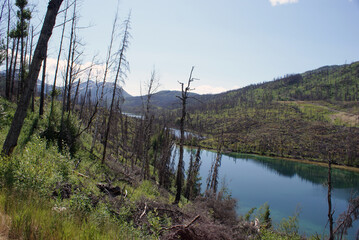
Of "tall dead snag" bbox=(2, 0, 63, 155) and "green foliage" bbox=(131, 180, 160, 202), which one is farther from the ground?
"tall dead snag" bbox=(2, 0, 63, 155)

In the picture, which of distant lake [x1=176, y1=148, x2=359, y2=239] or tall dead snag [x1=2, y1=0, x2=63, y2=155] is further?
distant lake [x1=176, y1=148, x2=359, y2=239]

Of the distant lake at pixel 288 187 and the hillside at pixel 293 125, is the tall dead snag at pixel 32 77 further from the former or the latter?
the hillside at pixel 293 125

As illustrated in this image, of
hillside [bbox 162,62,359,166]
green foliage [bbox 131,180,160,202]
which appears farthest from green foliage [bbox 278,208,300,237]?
hillside [bbox 162,62,359,166]

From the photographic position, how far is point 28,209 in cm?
351

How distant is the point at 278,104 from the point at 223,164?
Answer: 5167 inches

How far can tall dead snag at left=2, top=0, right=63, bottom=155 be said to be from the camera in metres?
5.68

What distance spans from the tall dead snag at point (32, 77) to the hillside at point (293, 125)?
5502cm

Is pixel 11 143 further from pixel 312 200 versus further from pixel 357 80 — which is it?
pixel 357 80

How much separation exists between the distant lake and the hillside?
30.6ft

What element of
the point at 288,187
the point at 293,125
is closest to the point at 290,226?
the point at 288,187

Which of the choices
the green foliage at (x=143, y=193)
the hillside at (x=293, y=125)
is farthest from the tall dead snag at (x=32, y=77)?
the hillside at (x=293, y=125)

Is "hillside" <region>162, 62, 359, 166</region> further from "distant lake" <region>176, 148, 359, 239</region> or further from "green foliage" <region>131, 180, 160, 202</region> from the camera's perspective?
"green foliage" <region>131, 180, 160, 202</region>

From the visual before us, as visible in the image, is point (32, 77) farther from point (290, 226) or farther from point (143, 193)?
point (290, 226)

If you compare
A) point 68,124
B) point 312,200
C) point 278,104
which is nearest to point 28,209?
point 68,124
